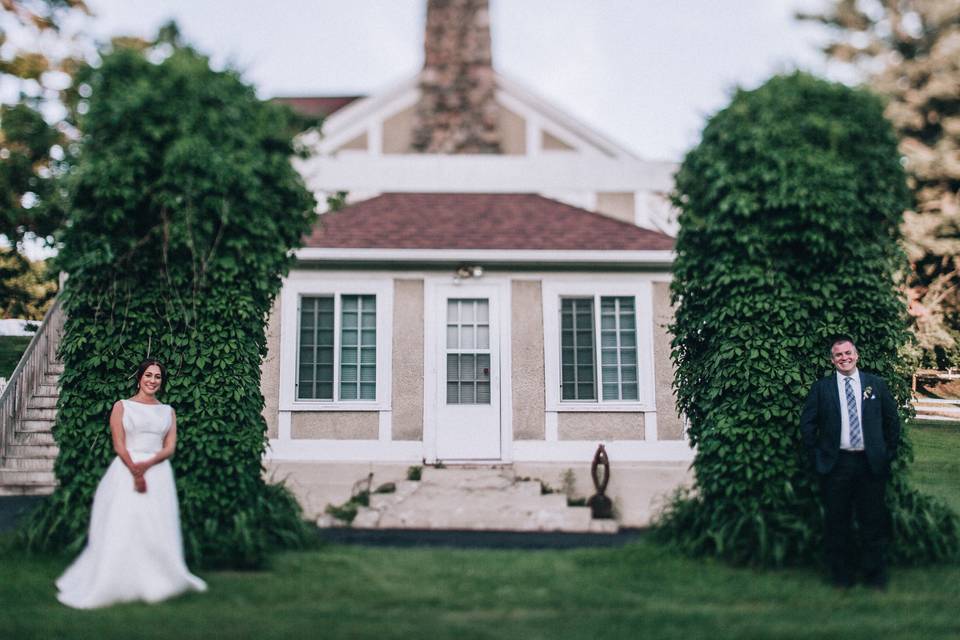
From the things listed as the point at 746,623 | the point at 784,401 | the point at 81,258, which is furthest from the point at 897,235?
the point at 81,258

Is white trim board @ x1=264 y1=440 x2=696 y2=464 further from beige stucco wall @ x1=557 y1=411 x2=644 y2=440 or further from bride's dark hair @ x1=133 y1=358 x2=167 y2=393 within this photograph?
bride's dark hair @ x1=133 y1=358 x2=167 y2=393

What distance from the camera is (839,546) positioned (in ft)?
15.5

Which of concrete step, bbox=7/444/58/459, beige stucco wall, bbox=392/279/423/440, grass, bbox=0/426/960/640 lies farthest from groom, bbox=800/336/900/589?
concrete step, bbox=7/444/58/459

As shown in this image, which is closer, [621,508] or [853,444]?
[853,444]

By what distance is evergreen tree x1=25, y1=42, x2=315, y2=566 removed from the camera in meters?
5.01

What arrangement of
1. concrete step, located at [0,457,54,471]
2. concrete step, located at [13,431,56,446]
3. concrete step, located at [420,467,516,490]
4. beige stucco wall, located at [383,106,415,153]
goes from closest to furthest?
beige stucco wall, located at [383,106,415,153]
concrete step, located at [420,467,516,490]
concrete step, located at [0,457,54,471]
concrete step, located at [13,431,56,446]

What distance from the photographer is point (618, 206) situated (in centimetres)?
1117

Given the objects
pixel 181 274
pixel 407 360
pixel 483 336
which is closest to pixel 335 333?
pixel 407 360

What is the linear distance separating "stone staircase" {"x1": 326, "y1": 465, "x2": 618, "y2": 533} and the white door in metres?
0.86

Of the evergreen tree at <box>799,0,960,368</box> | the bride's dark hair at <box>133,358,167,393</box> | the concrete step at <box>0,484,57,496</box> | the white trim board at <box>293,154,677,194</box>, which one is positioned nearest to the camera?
the white trim board at <box>293,154,677,194</box>

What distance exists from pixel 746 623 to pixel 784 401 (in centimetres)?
→ 183

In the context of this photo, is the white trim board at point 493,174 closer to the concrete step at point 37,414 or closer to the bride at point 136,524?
the bride at point 136,524

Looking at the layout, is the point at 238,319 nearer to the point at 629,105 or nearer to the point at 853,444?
the point at 629,105

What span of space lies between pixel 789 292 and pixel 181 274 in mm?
4653
